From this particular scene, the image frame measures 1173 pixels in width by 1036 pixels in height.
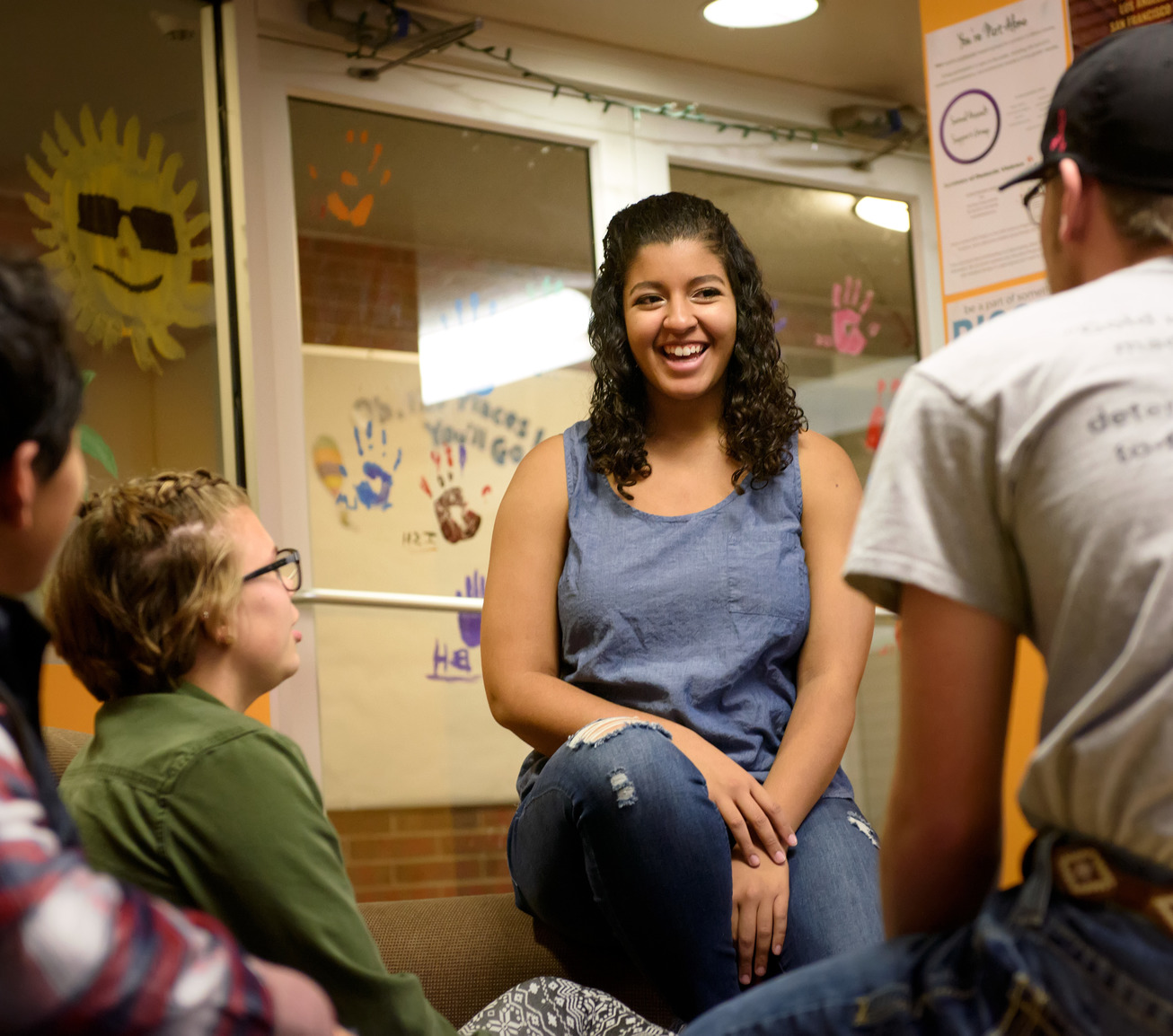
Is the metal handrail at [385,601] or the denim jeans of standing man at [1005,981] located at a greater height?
the metal handrail at [385,601]

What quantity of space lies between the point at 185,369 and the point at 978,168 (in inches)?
69.1

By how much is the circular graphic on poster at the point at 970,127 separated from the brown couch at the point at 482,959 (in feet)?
5.78

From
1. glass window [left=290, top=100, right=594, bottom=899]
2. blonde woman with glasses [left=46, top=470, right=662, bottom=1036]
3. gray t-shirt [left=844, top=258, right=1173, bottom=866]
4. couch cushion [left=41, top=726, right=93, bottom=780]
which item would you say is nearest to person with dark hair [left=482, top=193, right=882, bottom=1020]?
blonde woman with glasses [left=46, top=470, right=662, bottom=1036]

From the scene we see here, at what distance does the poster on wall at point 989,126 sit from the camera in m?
2.61

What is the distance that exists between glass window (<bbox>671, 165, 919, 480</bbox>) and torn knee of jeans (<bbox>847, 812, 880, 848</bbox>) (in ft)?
8.24

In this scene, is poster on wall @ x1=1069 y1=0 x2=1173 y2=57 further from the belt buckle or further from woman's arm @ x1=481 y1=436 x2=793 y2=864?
the belt buckle

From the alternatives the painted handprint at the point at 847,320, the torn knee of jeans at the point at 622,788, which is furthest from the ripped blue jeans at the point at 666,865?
the painted handprint at the point at 847,320

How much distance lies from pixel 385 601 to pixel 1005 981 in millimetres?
2643

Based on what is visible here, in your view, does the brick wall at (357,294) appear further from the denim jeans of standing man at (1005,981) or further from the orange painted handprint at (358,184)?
the denim jeans of standing man at (1005,981)

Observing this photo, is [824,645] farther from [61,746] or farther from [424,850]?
[424,850]

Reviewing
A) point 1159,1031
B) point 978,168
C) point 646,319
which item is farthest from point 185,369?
point 1159,1031

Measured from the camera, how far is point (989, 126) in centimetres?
269

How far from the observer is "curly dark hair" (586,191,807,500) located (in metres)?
1.88

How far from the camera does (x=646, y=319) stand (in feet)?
6.27
